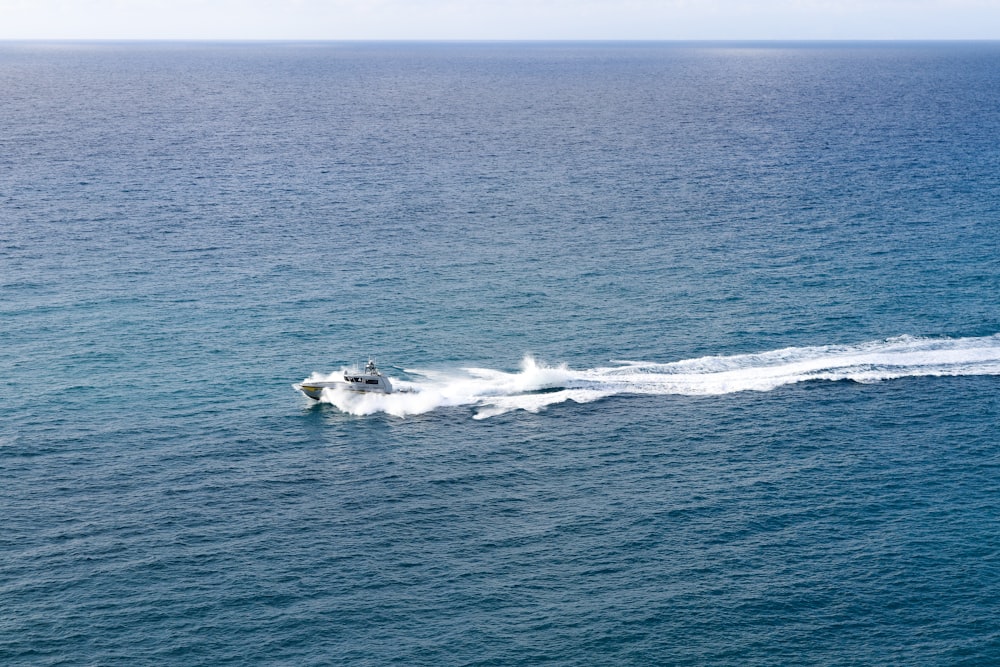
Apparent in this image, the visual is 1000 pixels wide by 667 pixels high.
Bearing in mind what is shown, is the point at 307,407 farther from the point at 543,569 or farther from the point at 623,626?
the point at 623,626

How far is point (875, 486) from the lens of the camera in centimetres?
9569

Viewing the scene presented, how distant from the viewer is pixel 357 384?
112m

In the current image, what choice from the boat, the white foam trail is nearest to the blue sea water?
the white foam trail

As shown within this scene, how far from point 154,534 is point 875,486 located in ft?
199

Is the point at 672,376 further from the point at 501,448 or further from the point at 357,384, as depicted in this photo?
the point at 357,384

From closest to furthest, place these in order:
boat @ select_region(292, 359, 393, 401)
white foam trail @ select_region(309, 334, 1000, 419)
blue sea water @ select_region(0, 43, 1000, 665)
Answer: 1. blue sea water @ select_region(0, 43, 1000, 665)
2. boat @ select_region(292, 359, 393, 401)
3. white foam trail @ select_region(309, 334, 1000, 419)

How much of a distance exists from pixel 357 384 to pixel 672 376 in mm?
33518

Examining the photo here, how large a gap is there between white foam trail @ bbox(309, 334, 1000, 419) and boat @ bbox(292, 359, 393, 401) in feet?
1.72

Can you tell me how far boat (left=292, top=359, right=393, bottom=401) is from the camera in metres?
112

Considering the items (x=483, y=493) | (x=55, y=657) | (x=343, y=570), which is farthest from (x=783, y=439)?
(x=55, y=657)

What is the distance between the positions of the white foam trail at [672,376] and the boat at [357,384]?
0.53m

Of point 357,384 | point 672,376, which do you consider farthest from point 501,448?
point 672,376

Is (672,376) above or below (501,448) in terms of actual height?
above

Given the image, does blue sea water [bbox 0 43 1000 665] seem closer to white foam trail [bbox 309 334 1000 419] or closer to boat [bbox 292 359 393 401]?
white foam trail [bbox 309 334 1000 419]
